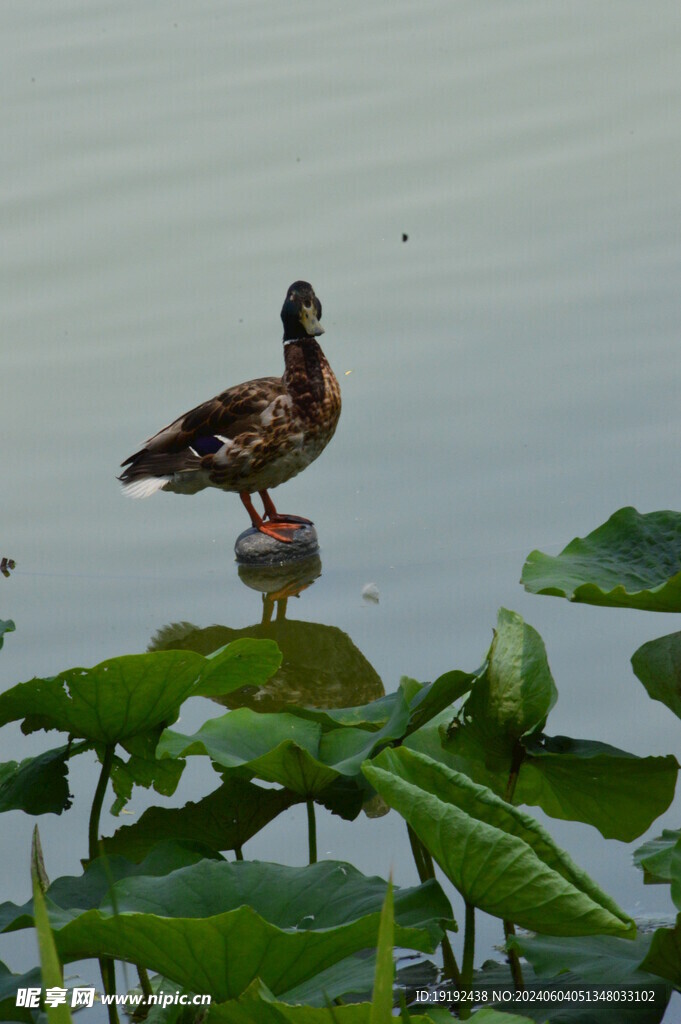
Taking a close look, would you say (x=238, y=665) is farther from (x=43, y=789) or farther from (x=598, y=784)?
(x=598, y=784)

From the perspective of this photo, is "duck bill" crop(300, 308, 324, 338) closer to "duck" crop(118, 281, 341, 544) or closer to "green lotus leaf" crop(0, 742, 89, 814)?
"duck" crop(118, 281, 341, 544)

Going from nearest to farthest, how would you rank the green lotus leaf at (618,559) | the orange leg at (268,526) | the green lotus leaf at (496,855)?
the green lotus leaf at (496,855) < the green lotus leaf at (618,559) < the orange leg at (268,526)

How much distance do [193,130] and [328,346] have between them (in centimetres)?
226

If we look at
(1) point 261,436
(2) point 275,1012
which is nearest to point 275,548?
(1) point 261,436

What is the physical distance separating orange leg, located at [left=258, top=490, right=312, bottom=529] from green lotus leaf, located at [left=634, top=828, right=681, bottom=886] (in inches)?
67.0

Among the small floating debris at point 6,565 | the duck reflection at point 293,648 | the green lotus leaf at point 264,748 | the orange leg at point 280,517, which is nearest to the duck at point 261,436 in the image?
the orange leg at point 280,517

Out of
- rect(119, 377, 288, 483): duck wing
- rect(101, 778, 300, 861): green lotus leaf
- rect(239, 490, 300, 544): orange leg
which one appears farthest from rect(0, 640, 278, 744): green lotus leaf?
rect(119, 377, 288, 483): duck wing

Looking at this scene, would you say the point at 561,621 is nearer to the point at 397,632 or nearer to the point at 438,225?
the point at 397,632

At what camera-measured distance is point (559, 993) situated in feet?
5.65

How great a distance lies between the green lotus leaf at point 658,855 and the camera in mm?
1840

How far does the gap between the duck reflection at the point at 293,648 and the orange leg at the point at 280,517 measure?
Result: 99mm

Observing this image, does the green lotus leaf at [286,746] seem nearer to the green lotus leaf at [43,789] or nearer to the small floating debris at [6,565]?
the green lotus leaf at [43,789]

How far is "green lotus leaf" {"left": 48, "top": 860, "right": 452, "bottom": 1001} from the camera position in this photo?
1395 mm

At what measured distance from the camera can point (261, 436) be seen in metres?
3.83
